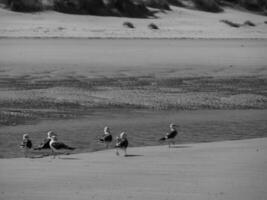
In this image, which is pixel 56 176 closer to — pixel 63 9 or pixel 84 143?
pixel 84 143

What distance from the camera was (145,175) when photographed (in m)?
10.9

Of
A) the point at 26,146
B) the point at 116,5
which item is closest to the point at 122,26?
the point at 116,5

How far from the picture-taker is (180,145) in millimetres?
14117

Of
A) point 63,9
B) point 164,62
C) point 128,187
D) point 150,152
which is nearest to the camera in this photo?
point 128,187

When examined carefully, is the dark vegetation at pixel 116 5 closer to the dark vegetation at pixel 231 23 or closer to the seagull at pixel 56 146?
the dark vegetation at pixel 231 23

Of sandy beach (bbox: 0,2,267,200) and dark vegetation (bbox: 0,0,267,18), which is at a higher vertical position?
dark vegetation (bbox: 0,0,267,18)

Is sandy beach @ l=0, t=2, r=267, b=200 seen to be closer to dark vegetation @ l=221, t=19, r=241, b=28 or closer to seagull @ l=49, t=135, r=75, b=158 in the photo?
seagull @ l=49, t=135, r=75, b=158

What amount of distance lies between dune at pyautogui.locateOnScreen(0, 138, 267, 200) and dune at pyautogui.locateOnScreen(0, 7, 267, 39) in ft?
79.1

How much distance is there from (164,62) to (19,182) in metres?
19.1

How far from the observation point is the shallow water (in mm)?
14664

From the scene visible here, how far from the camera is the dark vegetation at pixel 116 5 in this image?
4316 cm

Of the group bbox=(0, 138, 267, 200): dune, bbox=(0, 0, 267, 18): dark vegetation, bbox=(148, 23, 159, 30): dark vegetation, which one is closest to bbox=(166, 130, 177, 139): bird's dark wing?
bbox=(0, 138, 267, 200): dune

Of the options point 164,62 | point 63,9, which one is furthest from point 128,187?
point 63,9

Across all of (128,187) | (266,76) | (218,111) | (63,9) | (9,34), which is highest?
(63,9)
